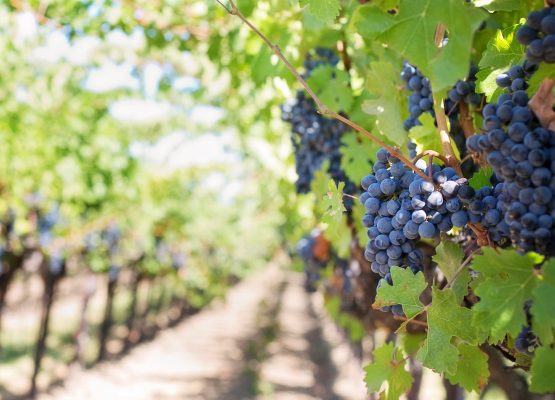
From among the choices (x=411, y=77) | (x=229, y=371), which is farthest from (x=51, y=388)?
(x=411, y=77)

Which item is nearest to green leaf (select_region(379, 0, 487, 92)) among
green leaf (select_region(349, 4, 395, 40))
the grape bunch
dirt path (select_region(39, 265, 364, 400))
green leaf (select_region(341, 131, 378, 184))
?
green leaf (select_region(349, 4, 395, 40))

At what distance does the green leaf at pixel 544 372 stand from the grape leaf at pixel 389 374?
0.57 m

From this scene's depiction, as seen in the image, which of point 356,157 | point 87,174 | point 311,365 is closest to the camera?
point 356,157

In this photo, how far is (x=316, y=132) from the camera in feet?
8.41

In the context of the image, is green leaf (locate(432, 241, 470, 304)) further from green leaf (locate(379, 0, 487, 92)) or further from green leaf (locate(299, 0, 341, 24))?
green leaf (locate(299, 0, 341, 24))

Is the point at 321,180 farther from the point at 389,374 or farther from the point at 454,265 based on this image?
the point at 454,265

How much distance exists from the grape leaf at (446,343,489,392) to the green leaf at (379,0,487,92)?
698 mm

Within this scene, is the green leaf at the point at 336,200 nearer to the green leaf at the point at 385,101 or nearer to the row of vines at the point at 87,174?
the green leaf at the point at 385,101

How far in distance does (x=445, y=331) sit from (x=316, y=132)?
4.64 ft

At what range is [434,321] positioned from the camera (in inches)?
50.9

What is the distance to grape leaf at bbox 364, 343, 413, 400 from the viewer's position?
1586mm

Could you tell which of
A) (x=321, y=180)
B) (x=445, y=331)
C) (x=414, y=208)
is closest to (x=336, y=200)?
(x=414, y=208)

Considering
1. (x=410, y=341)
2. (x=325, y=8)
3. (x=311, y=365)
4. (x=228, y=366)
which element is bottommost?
(x=228, y=366)

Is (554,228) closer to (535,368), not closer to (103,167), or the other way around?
(535,368)
